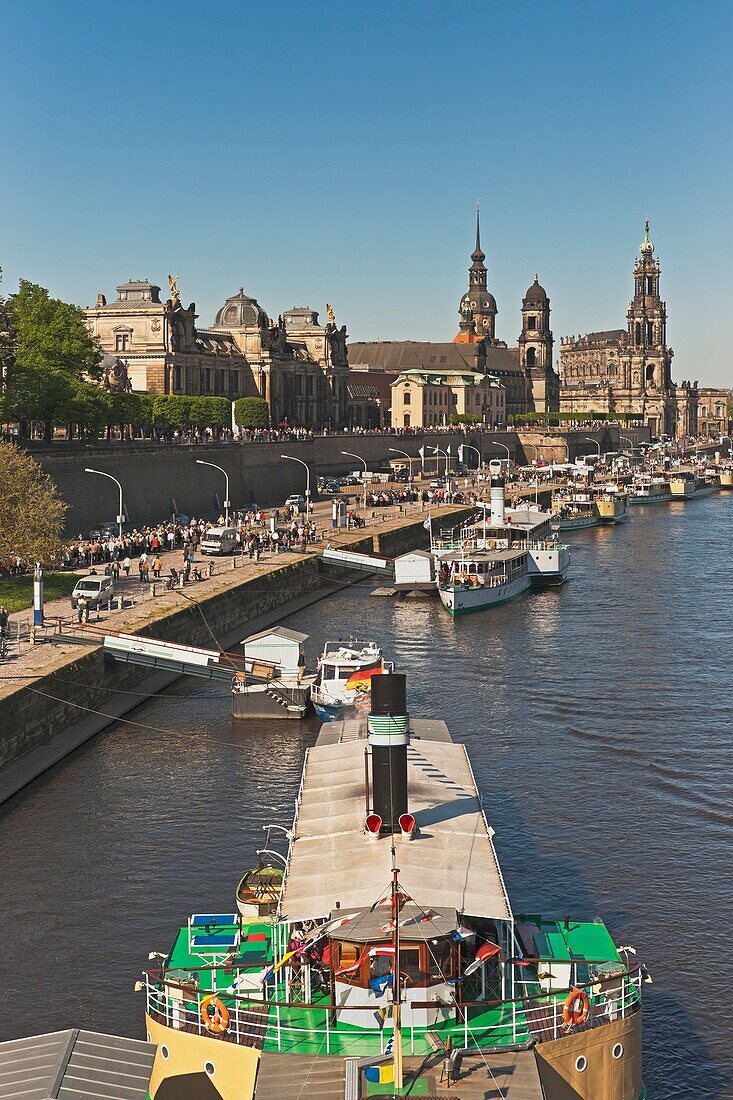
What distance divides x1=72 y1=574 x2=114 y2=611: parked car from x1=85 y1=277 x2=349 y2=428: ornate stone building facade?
67187mm

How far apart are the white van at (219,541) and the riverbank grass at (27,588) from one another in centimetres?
1480

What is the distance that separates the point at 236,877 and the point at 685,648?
118 feet

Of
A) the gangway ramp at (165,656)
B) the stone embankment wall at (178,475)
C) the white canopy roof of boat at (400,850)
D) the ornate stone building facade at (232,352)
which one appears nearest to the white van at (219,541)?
the stone embankment wall at (178,475)

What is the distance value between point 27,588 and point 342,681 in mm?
18136

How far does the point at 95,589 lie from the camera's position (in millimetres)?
58562

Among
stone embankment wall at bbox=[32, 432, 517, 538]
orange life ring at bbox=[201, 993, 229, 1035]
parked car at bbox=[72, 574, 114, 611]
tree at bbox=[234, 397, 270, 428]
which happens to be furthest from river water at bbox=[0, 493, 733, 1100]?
tree at bbox=[234, 397, 270, 428]

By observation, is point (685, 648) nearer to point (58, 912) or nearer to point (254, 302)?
point (58, 912)

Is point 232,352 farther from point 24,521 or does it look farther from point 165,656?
point 165,656

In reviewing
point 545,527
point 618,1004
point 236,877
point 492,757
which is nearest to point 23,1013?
point 236,877

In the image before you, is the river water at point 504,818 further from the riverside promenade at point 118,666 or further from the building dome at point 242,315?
the building dome at point 242,315

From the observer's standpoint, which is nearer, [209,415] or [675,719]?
[675,719]

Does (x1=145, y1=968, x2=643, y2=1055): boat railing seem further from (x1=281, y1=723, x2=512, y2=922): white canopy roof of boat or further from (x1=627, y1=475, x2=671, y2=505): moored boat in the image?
(x1=627, y1=475, x2=671, y2=505): moored boat

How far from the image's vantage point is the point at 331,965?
19.2 meters

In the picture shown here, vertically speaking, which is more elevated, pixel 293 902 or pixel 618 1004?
pixel 293 902
